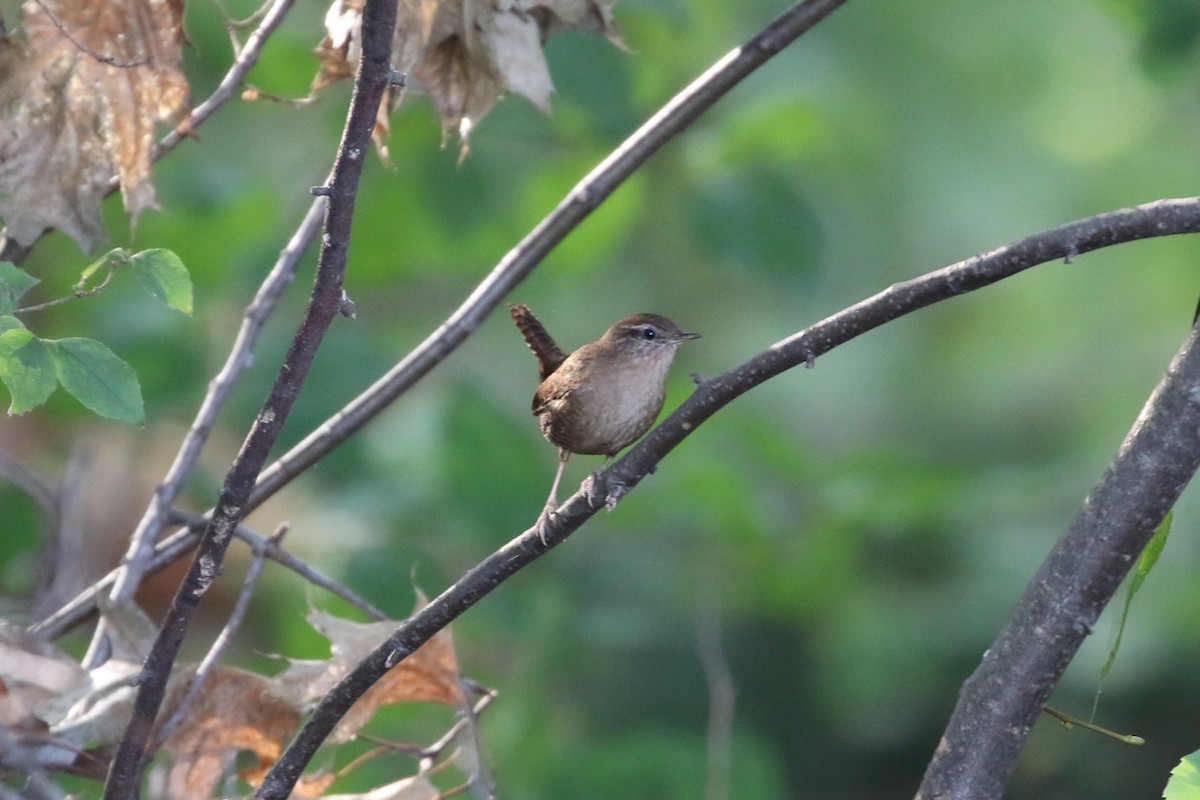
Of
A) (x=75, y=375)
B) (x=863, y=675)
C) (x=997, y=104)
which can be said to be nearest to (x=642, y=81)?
(x=863, y=675)

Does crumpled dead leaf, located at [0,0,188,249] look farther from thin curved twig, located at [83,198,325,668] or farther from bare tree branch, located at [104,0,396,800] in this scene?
bare tree branch, located at [104,0,396,800]

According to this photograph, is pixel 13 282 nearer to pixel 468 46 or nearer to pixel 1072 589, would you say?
pixel 468 46

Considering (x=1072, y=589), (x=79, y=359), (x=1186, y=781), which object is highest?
(x=79, y=359)

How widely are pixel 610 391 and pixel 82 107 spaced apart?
2.78 ft

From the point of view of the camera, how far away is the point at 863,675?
12.0 ft

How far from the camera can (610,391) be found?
196 cm

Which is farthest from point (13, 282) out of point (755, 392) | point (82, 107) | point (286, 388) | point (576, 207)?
point (755, 392)

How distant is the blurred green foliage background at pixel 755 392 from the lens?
3.02 metres

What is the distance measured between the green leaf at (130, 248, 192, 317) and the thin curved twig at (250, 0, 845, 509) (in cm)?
59

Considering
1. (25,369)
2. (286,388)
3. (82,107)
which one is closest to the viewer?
(25,369)

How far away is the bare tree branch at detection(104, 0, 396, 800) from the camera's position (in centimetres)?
124

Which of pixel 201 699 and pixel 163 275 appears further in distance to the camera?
pixel 201 699

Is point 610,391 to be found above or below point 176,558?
above

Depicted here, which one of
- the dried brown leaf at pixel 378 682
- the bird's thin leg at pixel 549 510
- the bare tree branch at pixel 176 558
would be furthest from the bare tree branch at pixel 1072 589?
the bare tree branch at pixel 176 558
